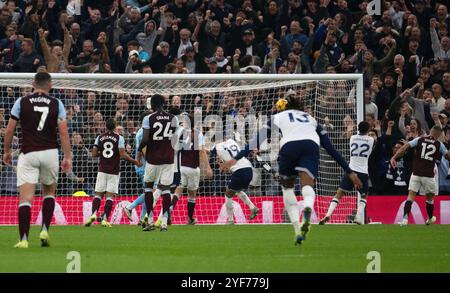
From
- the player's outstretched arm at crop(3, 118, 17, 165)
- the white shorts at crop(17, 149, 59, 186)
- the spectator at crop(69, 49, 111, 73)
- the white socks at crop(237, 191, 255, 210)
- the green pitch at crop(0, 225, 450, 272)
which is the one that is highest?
the spectator at crop(69, 49, 111, 73)

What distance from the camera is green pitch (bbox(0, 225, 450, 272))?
476 inches

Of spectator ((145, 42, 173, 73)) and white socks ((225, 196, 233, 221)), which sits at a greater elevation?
spectator ((145, 42, 173, 73))

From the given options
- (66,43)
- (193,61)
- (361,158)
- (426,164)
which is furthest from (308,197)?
(66,43)

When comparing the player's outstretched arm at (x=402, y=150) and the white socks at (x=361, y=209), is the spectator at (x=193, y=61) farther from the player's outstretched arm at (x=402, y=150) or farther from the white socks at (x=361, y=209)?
the player's outstretched arm at (x=402, y=150)

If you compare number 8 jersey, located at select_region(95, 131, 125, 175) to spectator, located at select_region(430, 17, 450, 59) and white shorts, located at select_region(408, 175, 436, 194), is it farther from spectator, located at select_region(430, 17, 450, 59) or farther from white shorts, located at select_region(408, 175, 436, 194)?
spectator, located at select_region(430, 17, 450, 59)

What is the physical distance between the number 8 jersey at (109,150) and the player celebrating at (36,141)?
25.1 feet

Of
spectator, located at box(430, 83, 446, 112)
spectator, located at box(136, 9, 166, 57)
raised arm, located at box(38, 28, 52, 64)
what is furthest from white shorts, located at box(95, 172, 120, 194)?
spectator, located at box(430, 83, 446, 112)

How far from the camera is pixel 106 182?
22953 millimetres

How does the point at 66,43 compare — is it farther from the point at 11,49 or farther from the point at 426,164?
the point at 426,164

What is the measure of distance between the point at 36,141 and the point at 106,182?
815 centimetres

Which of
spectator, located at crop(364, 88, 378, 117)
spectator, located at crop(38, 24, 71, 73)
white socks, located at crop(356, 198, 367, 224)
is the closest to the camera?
white socks, located at crop(356, 198, 367, 224)

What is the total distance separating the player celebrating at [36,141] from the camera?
14.8m

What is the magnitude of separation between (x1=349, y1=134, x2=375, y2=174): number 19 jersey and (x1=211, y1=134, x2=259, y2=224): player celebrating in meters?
2.37
